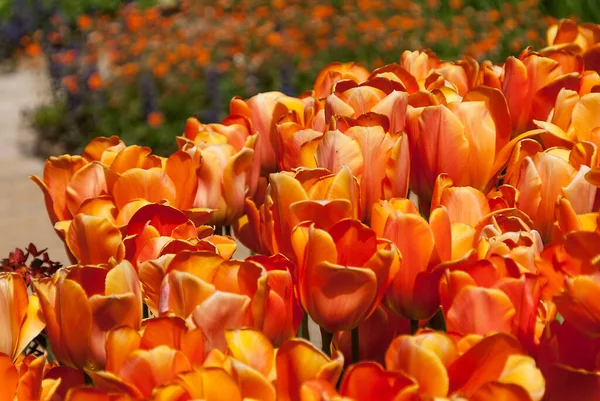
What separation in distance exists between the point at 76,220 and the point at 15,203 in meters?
5.86

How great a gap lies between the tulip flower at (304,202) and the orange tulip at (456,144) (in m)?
0.14

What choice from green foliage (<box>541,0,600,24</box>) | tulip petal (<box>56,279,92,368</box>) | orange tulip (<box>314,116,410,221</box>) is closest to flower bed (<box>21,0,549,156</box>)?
green foliage (<box>541,0,600,24</box>)

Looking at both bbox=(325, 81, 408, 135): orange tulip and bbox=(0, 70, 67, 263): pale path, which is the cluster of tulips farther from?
bbox=(0, 70, 67, 263): pale path

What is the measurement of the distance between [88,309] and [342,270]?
0.85 ft

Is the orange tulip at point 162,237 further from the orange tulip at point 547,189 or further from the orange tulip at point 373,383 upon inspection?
the orange tulip at point 547,189

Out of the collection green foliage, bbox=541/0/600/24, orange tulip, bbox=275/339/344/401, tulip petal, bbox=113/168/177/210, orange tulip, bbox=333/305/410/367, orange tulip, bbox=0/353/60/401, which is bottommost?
green foliage, bbox=541/0/600/24

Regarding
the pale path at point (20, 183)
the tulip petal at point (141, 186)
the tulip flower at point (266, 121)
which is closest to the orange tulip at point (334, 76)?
the tulip flower at point (266, 121)

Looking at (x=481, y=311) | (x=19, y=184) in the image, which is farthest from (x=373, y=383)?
(x=19, y=184)

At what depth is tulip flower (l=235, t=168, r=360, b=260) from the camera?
1041 millimetres

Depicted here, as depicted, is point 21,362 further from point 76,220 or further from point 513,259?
point 513,259

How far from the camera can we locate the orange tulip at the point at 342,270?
96 centimetres

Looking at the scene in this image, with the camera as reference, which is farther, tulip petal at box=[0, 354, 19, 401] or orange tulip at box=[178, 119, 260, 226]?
orange tulip at box=[178, 119, 260, 226]

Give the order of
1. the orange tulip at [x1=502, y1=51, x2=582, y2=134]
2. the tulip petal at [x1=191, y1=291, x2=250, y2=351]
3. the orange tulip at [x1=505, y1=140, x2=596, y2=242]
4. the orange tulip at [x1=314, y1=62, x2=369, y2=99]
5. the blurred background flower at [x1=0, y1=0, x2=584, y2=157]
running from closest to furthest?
1. the tulip petal at [x1=191, y1=291, x2=250, y2=351]
2. the orange tulip at [x1=505, y1=140, x2=596, y2=242]
3. the orange tulip at [x1=502, y1=51, x2=582, y2=134]
4. the orange tulip at [x1=314, y1=62, x2=369, y2=99]
5. the blurred background flower at [x1=0, y1=0, x2=584, y2=157]

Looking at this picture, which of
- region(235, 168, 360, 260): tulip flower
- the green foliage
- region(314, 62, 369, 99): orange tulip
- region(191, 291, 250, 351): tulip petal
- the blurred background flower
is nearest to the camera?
region(191, 291, 250, 351): tulip petal
